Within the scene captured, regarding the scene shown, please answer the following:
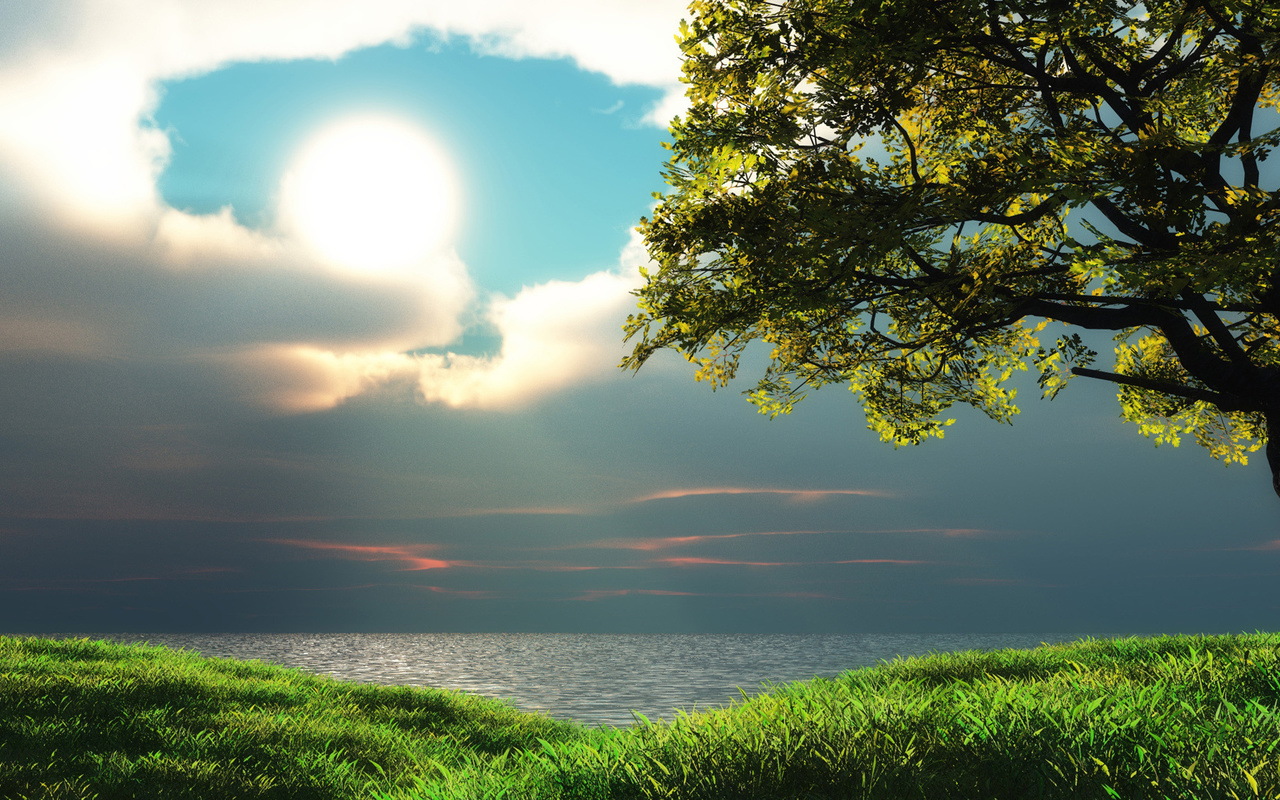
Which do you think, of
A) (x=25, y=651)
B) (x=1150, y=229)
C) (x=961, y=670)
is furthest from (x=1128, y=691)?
(x=25, y=651)

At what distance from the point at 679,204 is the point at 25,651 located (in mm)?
17583

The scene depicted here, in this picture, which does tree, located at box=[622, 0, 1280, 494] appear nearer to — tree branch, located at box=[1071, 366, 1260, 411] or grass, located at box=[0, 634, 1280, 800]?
tree branch, located at box=[1071, 366, 1260, 411]

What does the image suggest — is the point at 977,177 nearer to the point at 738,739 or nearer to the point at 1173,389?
the point at 1173,389

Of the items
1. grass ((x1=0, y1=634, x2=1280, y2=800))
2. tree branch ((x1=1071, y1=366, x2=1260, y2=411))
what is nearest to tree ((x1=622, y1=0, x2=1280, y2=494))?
tree branch ((x1=1071, y1=366, x2=1260, y2=411))

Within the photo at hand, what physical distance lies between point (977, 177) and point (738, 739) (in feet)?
30.8

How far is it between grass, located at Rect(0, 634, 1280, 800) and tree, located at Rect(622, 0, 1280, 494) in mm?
5325

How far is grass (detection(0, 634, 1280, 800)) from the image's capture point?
576 cm

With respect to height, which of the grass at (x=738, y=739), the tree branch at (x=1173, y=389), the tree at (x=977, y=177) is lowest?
the grass at (x=738, y=739)

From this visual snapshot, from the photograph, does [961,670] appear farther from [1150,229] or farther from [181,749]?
[181,749]

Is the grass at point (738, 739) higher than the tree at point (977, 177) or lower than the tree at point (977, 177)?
lower

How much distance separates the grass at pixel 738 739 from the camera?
5758mm

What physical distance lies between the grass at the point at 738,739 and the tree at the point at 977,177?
5325 millimetres

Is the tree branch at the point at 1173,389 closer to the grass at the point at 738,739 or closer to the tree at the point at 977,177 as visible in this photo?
the tree at the point at 977,177

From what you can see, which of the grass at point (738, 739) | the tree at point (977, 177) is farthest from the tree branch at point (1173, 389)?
the grass at point (738, 739)
